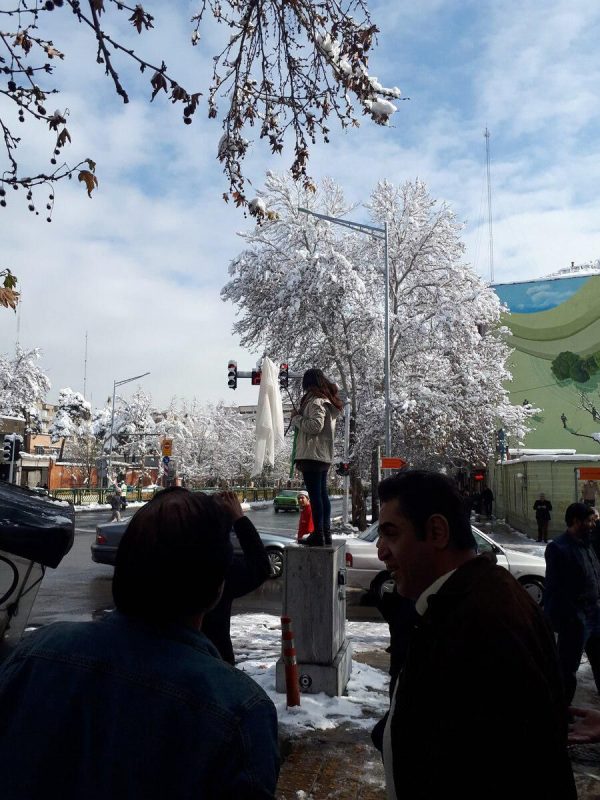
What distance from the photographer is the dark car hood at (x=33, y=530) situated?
4137 millimetres

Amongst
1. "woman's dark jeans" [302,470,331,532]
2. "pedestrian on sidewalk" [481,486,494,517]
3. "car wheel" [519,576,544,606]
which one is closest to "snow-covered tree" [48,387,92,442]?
"pedestrian on sidewalk" [481,486,494,517]

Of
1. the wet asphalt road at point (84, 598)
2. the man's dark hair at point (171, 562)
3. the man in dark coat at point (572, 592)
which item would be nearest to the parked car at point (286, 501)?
the wet asphalt road at point (84, 598)

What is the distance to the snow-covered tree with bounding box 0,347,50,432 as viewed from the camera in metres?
62.0

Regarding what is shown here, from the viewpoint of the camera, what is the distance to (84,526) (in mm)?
30250

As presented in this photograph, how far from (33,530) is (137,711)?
316 centimetres

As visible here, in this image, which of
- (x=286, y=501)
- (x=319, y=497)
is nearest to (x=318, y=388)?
(x=319, y=497)

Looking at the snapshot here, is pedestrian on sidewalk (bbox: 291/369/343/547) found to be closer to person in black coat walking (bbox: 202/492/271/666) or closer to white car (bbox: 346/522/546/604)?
person in black coat walking (bbox: 202/492/271/666)

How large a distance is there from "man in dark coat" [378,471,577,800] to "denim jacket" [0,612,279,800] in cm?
40

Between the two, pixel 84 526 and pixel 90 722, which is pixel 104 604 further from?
pixel 84 526

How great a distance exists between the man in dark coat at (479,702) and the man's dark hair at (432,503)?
0.19 metres

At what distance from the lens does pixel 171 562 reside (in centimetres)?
150

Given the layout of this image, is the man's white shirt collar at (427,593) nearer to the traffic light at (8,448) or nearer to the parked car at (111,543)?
the parked car at (111,543)

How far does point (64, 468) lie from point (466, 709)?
7102 cm

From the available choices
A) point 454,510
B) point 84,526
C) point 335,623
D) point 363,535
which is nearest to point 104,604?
point 363,535
